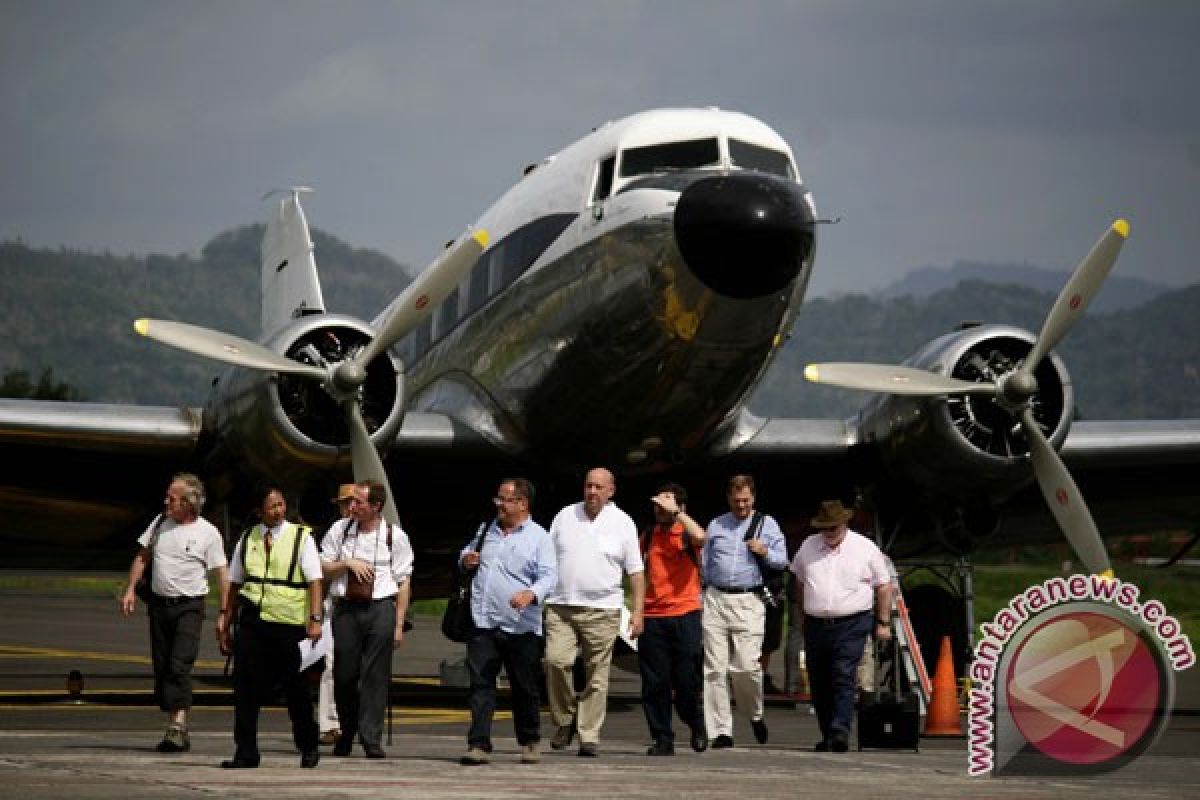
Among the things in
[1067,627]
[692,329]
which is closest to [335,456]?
[692,329]

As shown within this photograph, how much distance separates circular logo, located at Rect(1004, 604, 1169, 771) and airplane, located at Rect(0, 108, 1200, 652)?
16.0 feet

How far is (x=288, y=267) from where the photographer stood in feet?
80.0

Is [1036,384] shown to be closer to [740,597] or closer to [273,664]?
[740,597]

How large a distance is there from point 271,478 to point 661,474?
12.5ft

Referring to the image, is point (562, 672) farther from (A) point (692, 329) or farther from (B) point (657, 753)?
(A) point (692, 329)

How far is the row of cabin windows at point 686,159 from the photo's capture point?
1736 centimetres

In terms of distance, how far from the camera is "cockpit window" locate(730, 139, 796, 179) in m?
17.3

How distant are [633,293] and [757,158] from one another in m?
1.63

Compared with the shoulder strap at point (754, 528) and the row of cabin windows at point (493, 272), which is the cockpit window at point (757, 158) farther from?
the shoulder strap at point (754, 528)

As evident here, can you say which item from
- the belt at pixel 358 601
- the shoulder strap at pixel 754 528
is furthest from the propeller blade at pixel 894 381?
the belt at pixel 358 601

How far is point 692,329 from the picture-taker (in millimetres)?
16656

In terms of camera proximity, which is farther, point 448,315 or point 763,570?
point 448,315

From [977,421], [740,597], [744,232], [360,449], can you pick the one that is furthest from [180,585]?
[977,421]

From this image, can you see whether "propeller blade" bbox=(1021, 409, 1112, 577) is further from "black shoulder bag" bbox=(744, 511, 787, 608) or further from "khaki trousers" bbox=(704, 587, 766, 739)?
"khaki trousers" bbox=(704, 587, 766, 739)
